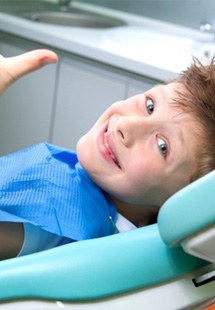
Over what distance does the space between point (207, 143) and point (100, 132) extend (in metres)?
0.20

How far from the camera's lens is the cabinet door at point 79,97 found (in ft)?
A: 6.87

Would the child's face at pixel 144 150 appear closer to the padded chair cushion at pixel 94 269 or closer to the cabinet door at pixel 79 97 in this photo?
the padded chair cushion at pixel 94 269

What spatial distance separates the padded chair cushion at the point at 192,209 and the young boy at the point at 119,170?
9.8 inches

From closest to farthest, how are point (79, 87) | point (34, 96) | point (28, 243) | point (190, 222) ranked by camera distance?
point (190, 222), point (28, 243), point (79, 87), point (34, 96)

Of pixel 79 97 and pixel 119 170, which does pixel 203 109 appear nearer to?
pixel 119 170

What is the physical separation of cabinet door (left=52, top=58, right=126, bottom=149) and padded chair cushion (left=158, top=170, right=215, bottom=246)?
1.41 m

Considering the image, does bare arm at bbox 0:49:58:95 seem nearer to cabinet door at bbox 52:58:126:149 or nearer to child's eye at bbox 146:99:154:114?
child's eye at bbox 146:99:154:114

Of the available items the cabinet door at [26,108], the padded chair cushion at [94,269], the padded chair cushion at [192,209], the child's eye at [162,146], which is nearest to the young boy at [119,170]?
the child's eye at [162,146]

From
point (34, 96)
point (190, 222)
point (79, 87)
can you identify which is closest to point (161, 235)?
point (190, 222)

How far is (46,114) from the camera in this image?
7.63ft

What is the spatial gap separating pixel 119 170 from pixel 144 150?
0.06 metres

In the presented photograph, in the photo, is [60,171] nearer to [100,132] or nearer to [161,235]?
[100,132]

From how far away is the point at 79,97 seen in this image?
2201 mm

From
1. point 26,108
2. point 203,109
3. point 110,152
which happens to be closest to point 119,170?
point 110,152
